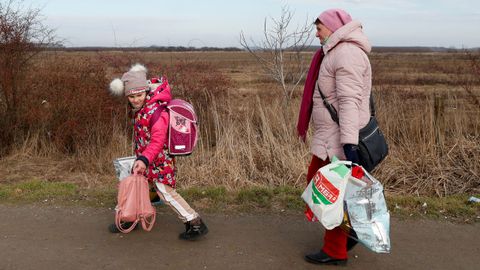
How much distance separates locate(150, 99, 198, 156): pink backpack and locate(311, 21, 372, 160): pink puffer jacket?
1.04 meters

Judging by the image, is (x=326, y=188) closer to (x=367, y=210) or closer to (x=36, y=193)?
(x=367, y=210)

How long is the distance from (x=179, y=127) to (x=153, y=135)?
→ 8.4 inches

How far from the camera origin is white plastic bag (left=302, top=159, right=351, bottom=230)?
3.23 metres

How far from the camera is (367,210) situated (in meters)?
3.28

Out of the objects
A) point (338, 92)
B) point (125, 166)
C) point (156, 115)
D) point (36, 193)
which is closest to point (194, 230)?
point (125, 166)

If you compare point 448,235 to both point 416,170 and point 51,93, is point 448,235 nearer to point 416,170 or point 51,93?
point 416,170

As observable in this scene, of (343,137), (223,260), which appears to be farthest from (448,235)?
(223,260)

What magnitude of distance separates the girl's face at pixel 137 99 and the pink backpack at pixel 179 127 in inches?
6.4

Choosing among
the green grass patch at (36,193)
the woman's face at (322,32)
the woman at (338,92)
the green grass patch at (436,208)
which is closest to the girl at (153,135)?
the woman at (338,92)

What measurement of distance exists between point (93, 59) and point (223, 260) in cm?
652

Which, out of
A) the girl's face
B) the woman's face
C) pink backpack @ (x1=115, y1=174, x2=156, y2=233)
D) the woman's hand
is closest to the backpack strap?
the girl's face

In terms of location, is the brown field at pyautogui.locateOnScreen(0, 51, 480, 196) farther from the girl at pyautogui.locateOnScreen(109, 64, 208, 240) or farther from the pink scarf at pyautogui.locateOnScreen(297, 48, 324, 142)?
the pink scarf at pyautogui.locateOnScreen(297, 48, 324, 142)

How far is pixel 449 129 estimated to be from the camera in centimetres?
736

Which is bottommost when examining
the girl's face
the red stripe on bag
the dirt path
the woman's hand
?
the dirt path
